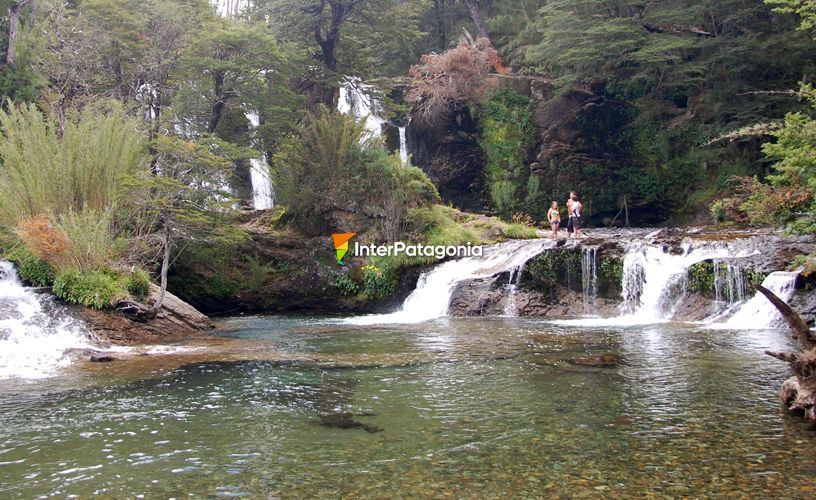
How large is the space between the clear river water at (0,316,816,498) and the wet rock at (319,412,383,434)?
0.27 ft

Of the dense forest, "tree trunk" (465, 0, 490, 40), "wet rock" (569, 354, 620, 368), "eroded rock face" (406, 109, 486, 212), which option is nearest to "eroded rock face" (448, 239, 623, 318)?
the dense forest

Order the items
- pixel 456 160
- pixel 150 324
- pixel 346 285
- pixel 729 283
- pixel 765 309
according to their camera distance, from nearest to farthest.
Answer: pixel 765 309
pixel 150 324
pixel 729 283
pixel 346 285
pixel 456 160

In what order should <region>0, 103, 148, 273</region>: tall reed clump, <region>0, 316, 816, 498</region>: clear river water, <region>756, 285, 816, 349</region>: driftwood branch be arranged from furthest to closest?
<region>0, 103, 148, 273</region>: tall reed clump
<region>756, 285, 816, 349</region>: driftwood branch
<region>0, 316, 816, 498</region>: clear river water

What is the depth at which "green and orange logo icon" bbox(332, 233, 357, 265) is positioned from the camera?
19641 millimetres

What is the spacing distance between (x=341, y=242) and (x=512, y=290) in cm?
575

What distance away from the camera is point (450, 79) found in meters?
27.8

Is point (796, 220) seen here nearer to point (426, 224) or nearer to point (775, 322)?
point (775, 322)

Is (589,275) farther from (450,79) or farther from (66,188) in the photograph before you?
(450,79)

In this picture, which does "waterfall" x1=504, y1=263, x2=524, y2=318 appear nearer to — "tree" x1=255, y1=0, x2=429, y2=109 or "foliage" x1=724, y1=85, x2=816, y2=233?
"foliage" x1=724, y1=85, x2=816, y2=233

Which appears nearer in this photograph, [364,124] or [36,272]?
[36,272]

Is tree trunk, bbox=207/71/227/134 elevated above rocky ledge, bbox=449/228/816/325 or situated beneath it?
elevated above

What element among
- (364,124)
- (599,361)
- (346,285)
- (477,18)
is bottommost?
(599,361)

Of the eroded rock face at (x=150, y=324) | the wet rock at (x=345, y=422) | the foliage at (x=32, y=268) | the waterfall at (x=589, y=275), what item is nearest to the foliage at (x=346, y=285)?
the eroded rock face at (x=150, y=324)

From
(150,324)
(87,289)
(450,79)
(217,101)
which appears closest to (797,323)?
(150,324)
